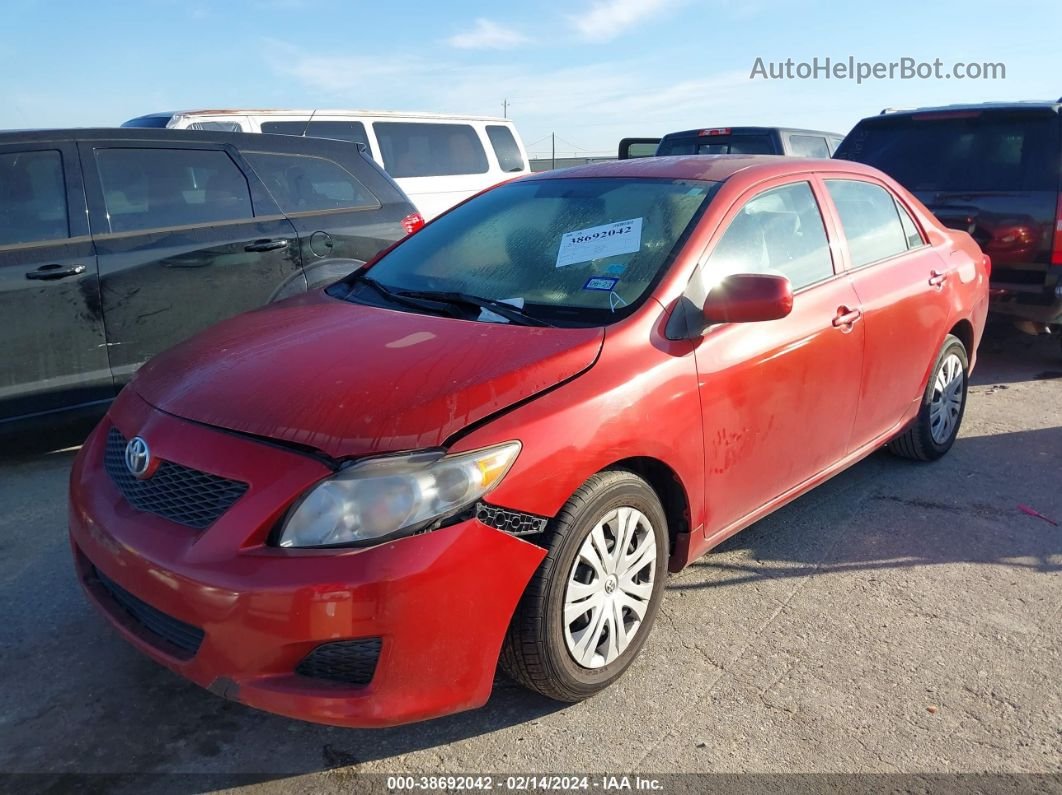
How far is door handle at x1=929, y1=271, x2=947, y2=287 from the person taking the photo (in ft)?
13.9

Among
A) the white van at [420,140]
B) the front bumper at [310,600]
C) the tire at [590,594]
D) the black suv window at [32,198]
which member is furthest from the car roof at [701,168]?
the white van at [420,140]

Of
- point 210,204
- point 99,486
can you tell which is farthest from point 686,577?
point 210,204

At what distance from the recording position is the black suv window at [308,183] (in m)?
5.39

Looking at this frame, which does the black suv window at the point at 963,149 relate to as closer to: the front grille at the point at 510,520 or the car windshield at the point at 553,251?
the car windshield at the point at 553,251

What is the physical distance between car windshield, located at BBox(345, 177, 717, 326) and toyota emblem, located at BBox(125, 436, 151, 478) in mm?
1058

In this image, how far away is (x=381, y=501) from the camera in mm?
2160

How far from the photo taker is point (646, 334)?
2.75 m

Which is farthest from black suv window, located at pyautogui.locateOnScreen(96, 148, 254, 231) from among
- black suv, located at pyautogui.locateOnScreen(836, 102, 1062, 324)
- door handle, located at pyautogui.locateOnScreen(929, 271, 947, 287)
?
black suv, located at pyautogui.locateOnScreen(836, 102, 1062, 324)

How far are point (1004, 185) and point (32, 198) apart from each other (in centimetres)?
635

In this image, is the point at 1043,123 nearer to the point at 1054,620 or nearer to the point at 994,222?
the point at 994,222

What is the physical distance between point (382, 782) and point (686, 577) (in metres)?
1.56

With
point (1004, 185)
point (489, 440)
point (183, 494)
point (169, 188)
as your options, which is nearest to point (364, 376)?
point (489, 440)

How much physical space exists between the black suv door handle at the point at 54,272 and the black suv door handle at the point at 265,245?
3.09 ft

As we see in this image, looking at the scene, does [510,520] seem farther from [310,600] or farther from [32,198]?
[32,198]
